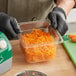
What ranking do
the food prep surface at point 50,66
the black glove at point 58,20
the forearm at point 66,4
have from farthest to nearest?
the forearm at point 66,4 → the black glove at point 58,20 → the food prep surface at point 50,66

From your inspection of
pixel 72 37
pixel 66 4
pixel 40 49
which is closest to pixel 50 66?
pixel 40 49

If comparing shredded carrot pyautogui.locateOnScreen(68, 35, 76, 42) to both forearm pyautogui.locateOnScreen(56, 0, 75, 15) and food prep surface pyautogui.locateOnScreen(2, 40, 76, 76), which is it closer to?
food prep surface pyautogui.locateOnScreen(2, 40, 76, 76)

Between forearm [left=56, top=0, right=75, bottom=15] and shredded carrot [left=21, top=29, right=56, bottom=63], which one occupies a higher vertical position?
forearm [left=56, top=0, right=75, bottom=15]

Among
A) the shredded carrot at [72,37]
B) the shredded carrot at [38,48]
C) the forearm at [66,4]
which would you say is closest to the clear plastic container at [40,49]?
the shredded carrot at [38,48]

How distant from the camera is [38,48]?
3.42 ft

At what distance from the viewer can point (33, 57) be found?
105 centimetres

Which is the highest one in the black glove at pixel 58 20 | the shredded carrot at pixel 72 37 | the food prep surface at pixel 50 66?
the black glove at pixel 58 20

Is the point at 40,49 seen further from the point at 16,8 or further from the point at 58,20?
the point at 16,8

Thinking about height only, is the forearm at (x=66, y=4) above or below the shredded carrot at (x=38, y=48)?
above

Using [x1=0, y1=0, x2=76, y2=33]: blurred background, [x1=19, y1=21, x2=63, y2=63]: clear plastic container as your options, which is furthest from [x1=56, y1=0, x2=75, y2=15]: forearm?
[x1=19, y1=21, x2=63, y2=63]: clear plastic container

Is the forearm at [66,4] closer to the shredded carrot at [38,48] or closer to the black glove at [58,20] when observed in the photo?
the black glove at [58,20]

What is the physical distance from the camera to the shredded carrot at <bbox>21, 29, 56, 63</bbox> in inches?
40.9

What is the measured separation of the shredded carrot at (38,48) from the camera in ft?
3.41

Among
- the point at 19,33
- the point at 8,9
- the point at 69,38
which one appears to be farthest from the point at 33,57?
the point at 8,9
